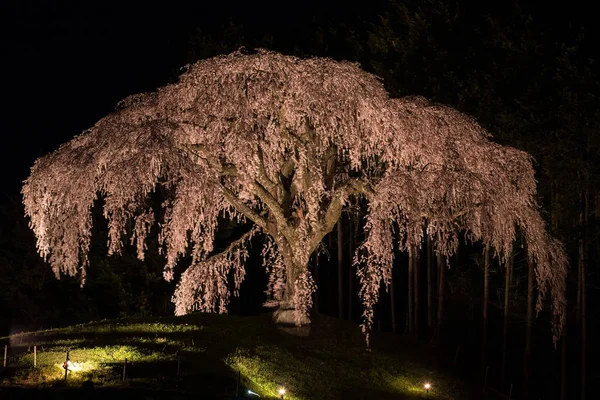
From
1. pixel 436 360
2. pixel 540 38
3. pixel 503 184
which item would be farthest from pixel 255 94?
pixel 540 38

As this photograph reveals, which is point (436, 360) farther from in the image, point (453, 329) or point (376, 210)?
point (453, 329)

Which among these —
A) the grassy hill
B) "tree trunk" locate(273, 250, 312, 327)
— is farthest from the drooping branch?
"tree trunk" locate(273, 250, 312, 327)

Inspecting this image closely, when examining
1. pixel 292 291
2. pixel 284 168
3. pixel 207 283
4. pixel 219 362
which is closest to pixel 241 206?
pixel 284 168

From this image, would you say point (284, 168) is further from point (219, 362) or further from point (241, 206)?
point (219, 362)

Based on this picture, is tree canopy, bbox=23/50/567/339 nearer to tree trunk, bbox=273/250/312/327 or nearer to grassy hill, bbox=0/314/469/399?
tree trunk, bbox=273/250/312/327

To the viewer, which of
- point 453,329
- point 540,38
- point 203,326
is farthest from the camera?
point 453,329

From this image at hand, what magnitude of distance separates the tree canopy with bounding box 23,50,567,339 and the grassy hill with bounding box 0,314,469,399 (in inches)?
36.4

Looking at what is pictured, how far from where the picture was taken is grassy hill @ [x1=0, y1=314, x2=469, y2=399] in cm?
1084

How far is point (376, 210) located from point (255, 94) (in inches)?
116

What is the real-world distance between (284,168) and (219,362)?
4.52 metres

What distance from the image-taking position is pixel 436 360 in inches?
677

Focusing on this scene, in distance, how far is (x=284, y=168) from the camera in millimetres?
15594

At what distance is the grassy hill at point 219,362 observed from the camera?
35.6ft

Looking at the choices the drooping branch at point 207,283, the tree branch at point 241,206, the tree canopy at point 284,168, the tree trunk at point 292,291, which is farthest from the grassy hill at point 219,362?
the tree branch at point 241,206
